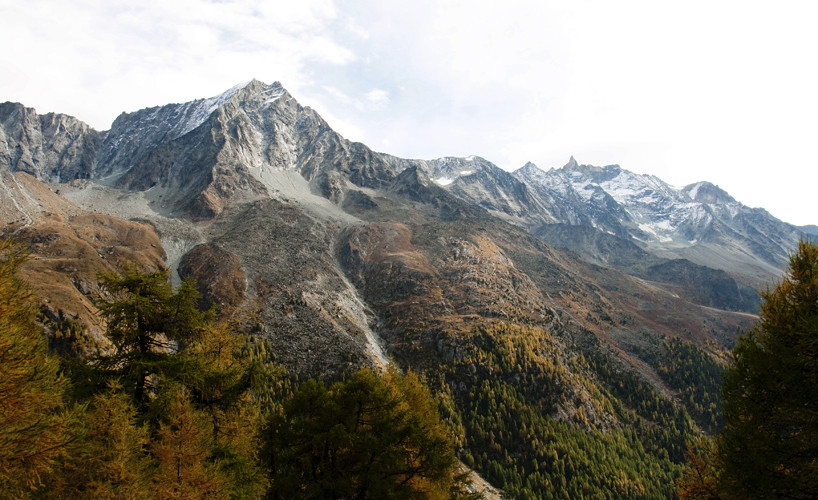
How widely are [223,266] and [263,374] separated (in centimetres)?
11638

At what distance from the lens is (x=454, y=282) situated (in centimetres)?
14938

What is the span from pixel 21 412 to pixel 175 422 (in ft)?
22.1

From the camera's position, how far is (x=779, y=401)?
1456 centimetres

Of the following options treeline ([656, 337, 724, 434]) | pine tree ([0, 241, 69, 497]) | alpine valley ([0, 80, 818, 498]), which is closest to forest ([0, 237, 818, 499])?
pine tree ([0, 241, 69, 497])

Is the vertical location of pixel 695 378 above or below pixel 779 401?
below

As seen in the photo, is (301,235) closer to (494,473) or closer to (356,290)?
(356,290)

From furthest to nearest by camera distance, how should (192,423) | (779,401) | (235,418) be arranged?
(235,418) → (192,423) → (779,401)

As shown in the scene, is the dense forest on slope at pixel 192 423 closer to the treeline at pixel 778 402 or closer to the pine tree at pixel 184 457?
the pine tree at pixel 184 457

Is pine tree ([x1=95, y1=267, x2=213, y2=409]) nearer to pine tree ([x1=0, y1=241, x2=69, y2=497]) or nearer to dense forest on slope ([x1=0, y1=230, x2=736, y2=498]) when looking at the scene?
dense forest on slope ([x1=0, y1=230, x2=736, y2=498])

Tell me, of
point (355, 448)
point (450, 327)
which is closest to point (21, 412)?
point (355, 448)

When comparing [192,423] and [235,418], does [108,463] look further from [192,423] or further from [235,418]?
[235,418]

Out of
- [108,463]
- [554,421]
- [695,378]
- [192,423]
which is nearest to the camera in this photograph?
[108,463]

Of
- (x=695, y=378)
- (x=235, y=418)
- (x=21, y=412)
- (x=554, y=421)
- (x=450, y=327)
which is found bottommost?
(x=695, y=378)

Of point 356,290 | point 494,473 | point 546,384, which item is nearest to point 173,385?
point 494,473
